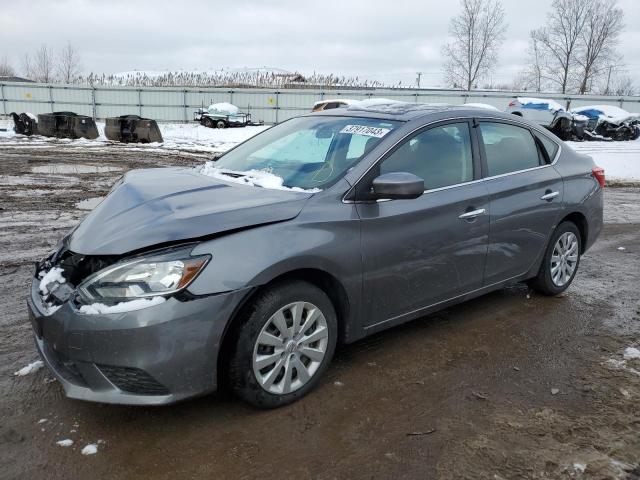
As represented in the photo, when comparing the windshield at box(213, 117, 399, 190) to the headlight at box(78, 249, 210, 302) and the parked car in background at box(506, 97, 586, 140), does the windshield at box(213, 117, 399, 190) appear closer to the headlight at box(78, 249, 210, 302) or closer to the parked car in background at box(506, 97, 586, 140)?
the headlight at box(78, 249, 210, 302)

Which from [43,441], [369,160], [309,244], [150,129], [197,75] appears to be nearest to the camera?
[43,441]

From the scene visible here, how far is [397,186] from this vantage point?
3.20 m

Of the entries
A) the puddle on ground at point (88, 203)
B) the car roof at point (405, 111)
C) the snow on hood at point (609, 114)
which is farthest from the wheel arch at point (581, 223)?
the snow on hood at point (609, 114)

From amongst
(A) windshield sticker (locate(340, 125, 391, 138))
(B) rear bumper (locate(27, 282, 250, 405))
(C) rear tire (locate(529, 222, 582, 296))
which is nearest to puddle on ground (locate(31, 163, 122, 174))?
(A) windshield sticker (locate(340, 125, 391, 138))

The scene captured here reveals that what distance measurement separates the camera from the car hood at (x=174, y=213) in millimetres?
2746

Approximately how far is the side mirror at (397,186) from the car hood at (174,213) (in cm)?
44

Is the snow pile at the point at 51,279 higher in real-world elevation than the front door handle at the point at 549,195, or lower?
lower

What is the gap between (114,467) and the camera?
2.55 metres

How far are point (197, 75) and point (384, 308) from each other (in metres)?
46.4

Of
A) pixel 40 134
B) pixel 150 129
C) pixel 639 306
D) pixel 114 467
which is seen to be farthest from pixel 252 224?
pixel 40 134

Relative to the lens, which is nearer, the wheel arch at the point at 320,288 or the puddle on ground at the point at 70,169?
the wheel arch at the point at 320,288

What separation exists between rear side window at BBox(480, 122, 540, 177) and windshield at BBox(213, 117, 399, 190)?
958mm

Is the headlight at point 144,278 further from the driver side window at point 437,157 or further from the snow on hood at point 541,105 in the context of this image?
the snow on hood at point 541,105

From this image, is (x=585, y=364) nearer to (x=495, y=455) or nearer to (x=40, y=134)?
(x=495, y=455)
